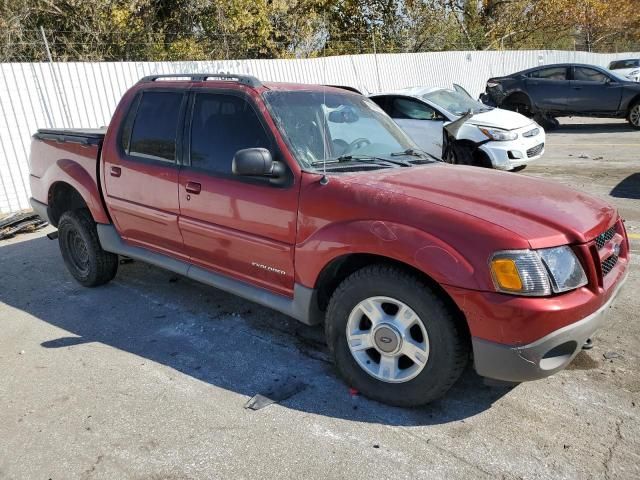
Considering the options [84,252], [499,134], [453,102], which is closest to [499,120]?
[499,134]

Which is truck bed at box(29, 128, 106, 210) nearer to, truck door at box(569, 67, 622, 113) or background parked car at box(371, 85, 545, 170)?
background parked car at box(371, 85, 545, 170)

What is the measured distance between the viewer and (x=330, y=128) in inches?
151

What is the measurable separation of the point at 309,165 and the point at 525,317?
1.60m

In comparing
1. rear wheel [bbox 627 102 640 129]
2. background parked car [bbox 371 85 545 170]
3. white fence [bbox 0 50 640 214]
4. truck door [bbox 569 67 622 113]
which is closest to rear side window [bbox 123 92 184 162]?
white fence [bbox 0 50 640 214]

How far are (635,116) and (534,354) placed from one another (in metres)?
14.1

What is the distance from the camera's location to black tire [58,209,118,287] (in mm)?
5078

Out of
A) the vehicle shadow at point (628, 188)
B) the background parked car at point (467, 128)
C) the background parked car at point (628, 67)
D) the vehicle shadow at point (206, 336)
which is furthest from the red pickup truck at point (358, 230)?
the background parked car at point (628, 67)

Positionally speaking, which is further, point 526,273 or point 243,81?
point 243,81

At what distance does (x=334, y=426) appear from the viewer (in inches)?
118

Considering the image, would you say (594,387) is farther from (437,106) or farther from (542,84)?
(542,84)

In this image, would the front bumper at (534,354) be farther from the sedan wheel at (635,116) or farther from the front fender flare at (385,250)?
the sedan wheel at (635,116)

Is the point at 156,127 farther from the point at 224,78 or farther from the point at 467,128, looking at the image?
the point at 467,128

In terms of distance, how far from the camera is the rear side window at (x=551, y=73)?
48.8ft

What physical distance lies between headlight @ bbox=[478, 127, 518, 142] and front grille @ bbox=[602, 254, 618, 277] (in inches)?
242
